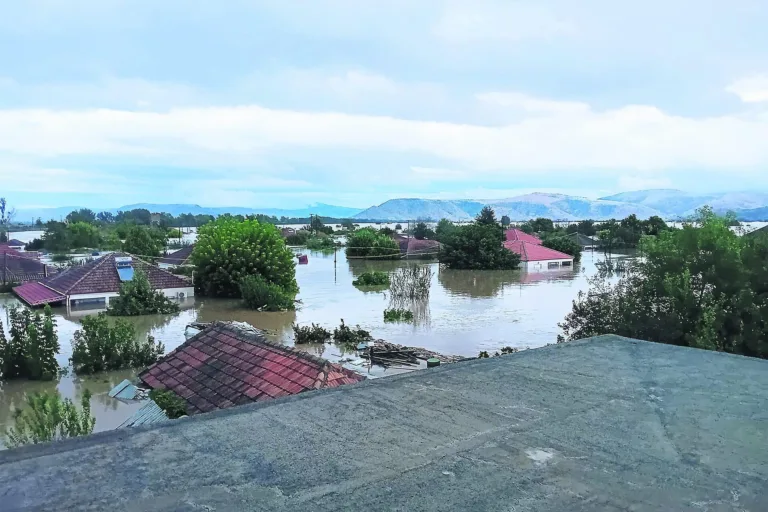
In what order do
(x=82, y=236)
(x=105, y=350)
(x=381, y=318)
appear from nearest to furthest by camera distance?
(x=105, y=350)
(x=381, y=318)
(x=82, y=236)

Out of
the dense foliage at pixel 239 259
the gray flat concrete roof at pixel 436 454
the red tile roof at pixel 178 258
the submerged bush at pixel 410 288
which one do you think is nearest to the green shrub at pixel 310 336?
the submerged bush at pixel 410 288

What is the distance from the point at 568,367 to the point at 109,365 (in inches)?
455

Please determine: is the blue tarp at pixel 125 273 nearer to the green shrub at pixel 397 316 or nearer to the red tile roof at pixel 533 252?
the green shrub at pixel 397 316

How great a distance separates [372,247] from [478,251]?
9.63 m

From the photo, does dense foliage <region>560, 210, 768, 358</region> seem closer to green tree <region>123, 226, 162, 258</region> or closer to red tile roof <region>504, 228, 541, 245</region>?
red tile roof <region>504, 228, 541, 245</region>

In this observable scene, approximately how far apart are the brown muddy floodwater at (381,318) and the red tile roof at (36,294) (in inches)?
21.3

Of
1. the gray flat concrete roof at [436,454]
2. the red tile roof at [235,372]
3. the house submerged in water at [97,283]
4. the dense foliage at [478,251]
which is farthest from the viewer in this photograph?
the dense foliage at [478,251]

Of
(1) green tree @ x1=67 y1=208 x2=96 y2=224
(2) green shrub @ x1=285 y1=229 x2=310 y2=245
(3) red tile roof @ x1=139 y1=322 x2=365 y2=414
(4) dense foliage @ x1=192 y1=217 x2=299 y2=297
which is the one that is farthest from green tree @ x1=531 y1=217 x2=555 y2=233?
(3) red tile roof @ x1=139 y1=322 x2=365 y2=414

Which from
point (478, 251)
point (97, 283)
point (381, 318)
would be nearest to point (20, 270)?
point (97, 283)

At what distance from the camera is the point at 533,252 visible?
38594 millimetres

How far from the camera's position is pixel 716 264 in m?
12.0

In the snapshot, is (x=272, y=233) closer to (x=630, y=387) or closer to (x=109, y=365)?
(x=109, y=365)

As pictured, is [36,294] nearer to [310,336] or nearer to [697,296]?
[310,336]

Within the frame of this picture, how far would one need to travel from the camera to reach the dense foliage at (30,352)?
12.6 m
